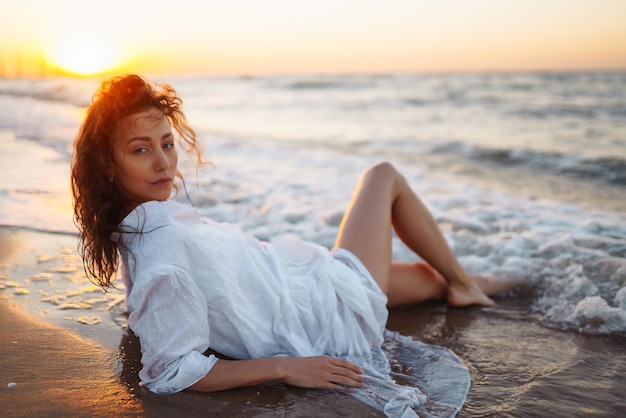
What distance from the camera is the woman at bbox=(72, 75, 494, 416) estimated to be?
2344mm

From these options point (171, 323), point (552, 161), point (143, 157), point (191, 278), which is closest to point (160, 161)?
point (143, 157)

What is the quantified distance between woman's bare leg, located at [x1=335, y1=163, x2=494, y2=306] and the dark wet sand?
347 millimetres

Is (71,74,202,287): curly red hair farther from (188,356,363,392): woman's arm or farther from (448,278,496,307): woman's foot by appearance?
(448,278,496,307): woman's foot

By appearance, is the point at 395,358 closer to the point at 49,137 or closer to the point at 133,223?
the point at 133,223

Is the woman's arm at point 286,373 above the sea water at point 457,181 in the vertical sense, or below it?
below

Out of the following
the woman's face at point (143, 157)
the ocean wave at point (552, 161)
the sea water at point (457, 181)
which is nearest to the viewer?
the woman's face at point (143, 157)

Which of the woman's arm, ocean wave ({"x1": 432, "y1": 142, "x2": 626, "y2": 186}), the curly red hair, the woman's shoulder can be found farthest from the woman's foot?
ocean wave ({"x1": 432, "y1": 142, "x2": 626, "y2": 186})

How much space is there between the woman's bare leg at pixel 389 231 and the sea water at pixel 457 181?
464 mm

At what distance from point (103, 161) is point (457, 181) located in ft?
19.9

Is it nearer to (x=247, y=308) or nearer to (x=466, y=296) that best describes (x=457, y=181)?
(x=466, y=296)

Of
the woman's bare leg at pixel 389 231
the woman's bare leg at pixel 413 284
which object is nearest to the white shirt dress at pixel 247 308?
the woman's bare leg at pixel 389 231

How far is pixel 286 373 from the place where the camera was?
2.49 meters

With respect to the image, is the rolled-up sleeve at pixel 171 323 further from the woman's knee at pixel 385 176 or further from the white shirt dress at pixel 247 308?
the woman's knee at pixel 385 176

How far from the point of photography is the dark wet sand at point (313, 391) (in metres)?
2.42
